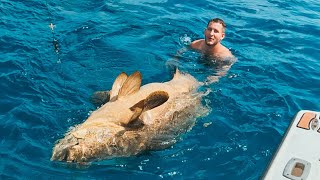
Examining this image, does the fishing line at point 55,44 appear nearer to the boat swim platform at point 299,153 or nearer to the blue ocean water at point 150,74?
the blue ocean water at point 150,74

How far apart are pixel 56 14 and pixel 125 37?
188 centimetres

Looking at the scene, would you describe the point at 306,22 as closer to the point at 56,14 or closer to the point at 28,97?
the point at 56,14

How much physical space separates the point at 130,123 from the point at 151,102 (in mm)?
437

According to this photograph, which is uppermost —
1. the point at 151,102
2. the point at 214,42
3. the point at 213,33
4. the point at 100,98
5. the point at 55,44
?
the point at 213,33

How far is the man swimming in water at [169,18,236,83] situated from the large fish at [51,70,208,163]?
1.84 metres

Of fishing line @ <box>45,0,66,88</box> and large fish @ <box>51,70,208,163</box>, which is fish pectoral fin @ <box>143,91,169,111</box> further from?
fishing line @ <box>45,0,66,88</box>

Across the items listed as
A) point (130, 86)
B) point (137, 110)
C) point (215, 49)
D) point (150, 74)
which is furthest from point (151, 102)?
point (215, 49)

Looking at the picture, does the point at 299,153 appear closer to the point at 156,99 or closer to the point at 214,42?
the point at 156,99

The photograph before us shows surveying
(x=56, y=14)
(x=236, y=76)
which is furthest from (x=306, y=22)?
(x=56, y=14)

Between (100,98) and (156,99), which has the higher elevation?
(156,99)

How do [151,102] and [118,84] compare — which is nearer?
[151,102]

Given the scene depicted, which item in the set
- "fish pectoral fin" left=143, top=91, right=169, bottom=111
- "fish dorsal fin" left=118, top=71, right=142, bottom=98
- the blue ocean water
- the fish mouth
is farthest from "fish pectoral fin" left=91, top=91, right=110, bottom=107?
the fish mouth

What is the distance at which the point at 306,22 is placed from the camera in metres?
13.0

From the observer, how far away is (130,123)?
5.88 meters
